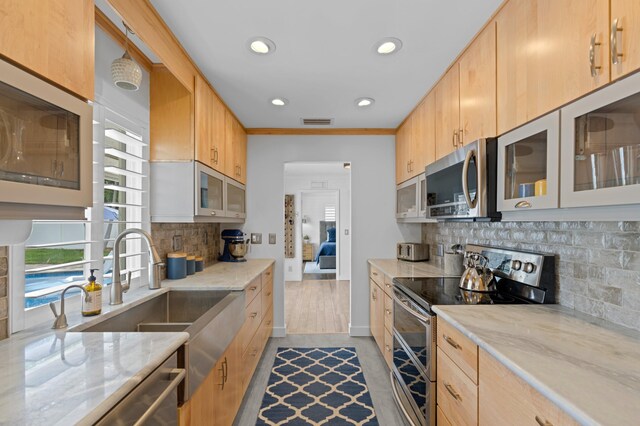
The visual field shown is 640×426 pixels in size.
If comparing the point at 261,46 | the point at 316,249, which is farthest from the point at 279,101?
the point at 316,249

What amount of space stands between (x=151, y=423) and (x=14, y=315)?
0.76m

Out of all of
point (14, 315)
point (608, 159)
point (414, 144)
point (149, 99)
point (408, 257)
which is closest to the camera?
point (608, 159)

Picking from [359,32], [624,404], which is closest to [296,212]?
[359,32]

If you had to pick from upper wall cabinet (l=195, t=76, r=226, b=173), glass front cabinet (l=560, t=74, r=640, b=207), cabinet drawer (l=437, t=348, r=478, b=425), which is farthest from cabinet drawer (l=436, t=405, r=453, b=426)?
upper wall cabinet (l=195, t=76, r=226, b=173)

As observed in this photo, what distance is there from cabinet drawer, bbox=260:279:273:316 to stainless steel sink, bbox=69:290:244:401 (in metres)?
0.90

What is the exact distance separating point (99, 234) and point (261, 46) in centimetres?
146

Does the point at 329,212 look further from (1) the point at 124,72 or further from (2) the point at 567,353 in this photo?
(2) the point at 567,353

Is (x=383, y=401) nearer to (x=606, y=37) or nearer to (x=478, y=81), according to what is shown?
(x=478, y=81)

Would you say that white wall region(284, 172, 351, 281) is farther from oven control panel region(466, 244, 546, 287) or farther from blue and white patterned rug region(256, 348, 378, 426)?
oven control panel region(466, 244, 546, 287)

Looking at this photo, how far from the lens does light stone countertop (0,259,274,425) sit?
74 cm

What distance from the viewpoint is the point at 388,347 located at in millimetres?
2738

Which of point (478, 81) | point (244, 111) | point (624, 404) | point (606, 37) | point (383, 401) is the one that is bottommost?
point (383, 401)

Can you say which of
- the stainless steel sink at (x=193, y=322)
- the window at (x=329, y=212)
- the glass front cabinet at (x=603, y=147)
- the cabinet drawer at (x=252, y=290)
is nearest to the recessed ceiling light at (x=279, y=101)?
the cabinet drawer at (x=252, y=290)

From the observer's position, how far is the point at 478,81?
181cm
